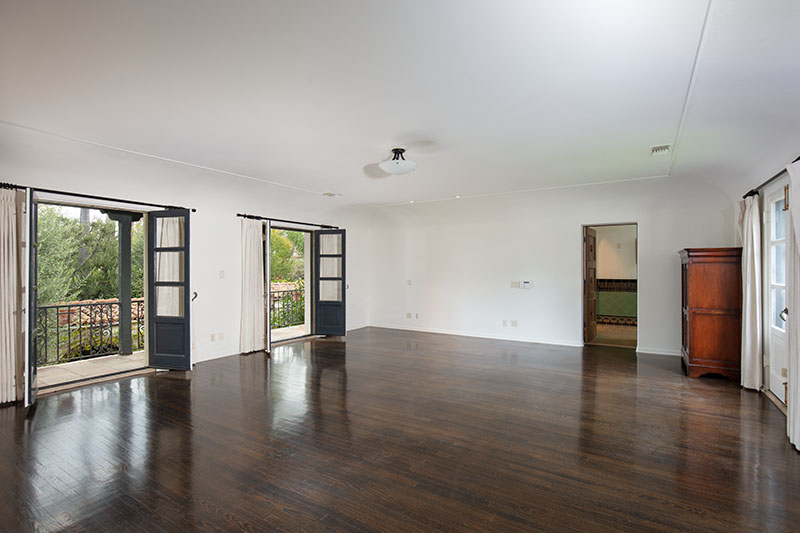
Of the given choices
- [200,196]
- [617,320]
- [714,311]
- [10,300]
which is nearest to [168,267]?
[200,196]

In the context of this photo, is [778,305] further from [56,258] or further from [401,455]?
[56,258]

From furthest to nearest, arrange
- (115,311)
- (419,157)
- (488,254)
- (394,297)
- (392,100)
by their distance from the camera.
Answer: (394,297) < (488,254) < (115,311) < (419,157) < (392,100)

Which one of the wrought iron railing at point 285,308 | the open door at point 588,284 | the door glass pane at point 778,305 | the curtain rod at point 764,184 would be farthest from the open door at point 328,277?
the door glass pane at point 778,305

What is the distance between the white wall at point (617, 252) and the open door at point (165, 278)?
9.29 m

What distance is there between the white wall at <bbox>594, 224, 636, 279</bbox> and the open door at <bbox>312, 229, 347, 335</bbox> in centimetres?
661

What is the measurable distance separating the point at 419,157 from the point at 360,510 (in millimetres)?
3524

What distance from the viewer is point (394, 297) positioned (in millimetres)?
9516

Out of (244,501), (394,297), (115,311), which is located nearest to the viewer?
(244,501)

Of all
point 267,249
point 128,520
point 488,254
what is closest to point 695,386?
point 488,254

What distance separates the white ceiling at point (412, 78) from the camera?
6.43 feet

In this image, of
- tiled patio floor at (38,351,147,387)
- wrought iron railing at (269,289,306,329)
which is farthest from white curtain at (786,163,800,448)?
wrought iron railing at (269,289,306,329)

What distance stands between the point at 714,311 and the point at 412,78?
198 inches

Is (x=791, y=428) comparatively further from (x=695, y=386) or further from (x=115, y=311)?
(x=115, y=311)

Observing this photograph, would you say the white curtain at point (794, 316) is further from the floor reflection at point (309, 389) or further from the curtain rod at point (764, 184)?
the floor reflection at point (309, 389)
